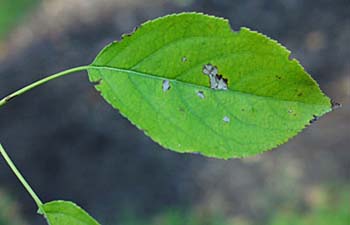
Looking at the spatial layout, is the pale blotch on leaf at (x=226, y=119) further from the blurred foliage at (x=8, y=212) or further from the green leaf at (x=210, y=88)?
the blurred foliage at (x=8, y=212)

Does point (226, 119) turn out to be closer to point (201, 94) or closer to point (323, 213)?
point (201, 94)

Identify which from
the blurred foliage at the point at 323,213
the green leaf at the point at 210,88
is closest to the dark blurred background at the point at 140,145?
the blurred foliage at the point at 323,213

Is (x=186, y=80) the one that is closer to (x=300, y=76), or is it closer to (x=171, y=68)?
(x=171, y=68)

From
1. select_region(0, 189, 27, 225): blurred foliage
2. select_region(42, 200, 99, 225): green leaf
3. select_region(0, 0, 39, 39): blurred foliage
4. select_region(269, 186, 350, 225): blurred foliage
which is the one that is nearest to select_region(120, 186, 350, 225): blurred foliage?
select_region(269, 186, 350, 225): blurred foliage

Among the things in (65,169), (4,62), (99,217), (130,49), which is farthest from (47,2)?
(130,49)

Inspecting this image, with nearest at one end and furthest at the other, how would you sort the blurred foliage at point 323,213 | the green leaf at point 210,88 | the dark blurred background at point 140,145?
the green leaf at point 210,88, the blurred foliage at point 323,213, the dark blurred background at point 140,145

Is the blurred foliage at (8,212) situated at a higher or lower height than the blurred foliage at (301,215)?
lower

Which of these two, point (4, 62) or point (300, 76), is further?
point (4, 62)
